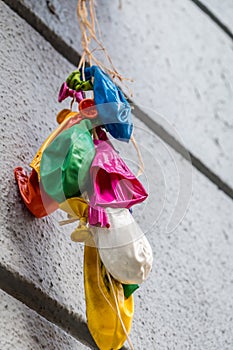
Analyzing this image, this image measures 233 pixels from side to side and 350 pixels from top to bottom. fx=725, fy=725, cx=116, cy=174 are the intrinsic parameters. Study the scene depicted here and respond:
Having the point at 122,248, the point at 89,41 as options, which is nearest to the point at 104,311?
the point at 122,248

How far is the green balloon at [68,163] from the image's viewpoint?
0.69 metres

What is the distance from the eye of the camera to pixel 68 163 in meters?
0.70

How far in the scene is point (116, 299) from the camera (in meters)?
0.68

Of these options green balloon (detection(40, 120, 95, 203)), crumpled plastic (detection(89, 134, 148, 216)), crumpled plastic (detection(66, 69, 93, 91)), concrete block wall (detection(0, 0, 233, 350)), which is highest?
crumpled plastic (detection(66, 69, 93, 91))

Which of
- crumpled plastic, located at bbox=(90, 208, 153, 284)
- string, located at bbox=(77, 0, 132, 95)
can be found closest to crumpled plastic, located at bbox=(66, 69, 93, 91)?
string, located at bbox=(77, 0, 132, 95)

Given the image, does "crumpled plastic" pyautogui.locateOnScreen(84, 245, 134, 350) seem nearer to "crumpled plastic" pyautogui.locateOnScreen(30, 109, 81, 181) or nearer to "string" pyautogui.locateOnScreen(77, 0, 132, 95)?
"crumpled plastic" pyautogui.locateOnScreen(30, 109, 81, 181)

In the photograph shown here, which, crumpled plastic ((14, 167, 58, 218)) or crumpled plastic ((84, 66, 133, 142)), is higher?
crumpled plastic ((84, 66, 133, 142))

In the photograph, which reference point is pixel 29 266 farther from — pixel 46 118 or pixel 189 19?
pixel 189 19

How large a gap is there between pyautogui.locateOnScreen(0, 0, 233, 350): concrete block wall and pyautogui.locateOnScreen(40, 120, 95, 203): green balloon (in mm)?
56

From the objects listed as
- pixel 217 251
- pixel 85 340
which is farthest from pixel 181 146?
pixel 85 340

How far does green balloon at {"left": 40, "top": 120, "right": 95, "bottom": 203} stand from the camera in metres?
0.69

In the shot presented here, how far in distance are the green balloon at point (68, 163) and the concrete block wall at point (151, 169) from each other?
0.06 metres

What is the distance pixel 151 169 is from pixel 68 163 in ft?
0.35

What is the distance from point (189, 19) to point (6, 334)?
850 millimetres
